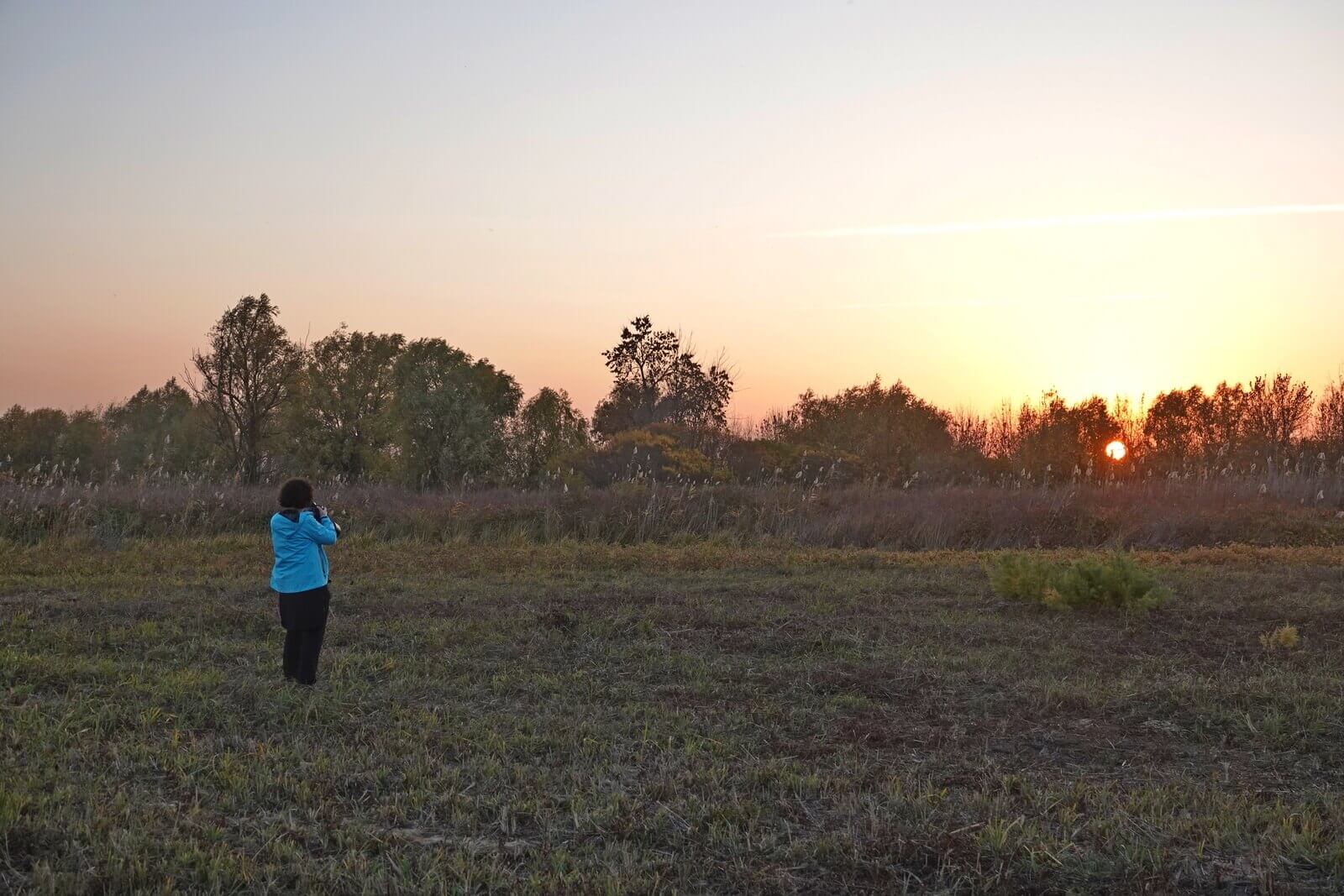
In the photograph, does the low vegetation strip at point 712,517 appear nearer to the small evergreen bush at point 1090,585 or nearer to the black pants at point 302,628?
the small evergreen bush at point 1090,585

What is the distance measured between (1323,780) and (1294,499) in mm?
16005

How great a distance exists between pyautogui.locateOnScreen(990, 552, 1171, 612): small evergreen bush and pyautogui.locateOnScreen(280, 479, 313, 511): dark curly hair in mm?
6755

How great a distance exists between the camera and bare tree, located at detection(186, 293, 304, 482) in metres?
30.7

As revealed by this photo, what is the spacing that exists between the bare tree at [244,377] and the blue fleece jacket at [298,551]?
24123 mm

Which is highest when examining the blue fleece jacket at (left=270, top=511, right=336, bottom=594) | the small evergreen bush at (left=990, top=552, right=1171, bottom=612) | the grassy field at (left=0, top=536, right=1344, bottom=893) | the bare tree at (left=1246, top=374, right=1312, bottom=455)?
the bare tree at (left=1246, top=374, right=1312, bottom=455)

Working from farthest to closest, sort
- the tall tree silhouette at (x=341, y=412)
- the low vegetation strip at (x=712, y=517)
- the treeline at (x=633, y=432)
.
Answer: the tall tree silhouette at (x=341, y=412) → the treeline at (x=633, y=432) → the low vegetation strip at (x=712, y=517)

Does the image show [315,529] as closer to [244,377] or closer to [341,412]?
[244,377]

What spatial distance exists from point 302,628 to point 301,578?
0.34m

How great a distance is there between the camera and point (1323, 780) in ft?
18.1

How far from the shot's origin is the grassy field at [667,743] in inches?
166

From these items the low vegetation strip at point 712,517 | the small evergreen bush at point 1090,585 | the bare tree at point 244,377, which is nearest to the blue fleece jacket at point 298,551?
the small evergreen bush at point 1090,585

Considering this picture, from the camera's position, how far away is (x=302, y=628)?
7.32 m

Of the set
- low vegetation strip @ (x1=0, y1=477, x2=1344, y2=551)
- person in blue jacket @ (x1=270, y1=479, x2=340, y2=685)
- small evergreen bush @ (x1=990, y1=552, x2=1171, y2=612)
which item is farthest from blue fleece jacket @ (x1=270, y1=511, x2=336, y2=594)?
low vegetation strip @ (x1=0, y1=477, x2=1344, y2=551)

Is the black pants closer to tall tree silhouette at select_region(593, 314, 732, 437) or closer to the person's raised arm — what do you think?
the person's raised arm
